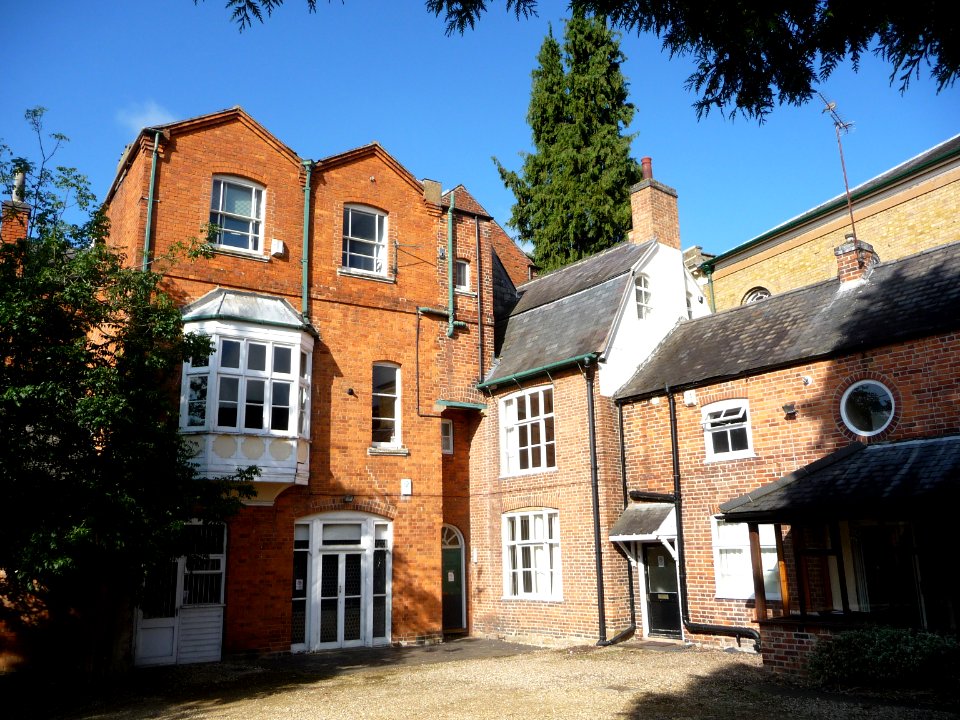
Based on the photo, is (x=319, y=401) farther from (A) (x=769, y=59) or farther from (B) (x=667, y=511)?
(A) (x=769, y=59)

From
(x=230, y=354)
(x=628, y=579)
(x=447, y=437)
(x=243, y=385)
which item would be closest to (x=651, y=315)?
(x=447, y=437)

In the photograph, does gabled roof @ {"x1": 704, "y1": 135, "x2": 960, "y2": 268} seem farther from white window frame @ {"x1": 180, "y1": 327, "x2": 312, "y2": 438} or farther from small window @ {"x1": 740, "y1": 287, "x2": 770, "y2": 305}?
white window frame @ {"x1": 180, "y1": 327, "x2": 312, "y2": 438}

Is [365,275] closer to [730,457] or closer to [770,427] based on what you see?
[730,457]

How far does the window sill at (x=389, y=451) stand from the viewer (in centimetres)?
1788

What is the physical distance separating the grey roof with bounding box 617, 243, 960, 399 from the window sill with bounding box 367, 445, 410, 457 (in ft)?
17.0

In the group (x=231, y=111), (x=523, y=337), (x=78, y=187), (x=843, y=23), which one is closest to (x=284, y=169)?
(x=231, y=111)

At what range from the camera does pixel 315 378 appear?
17.5 metres

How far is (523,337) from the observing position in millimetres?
20906

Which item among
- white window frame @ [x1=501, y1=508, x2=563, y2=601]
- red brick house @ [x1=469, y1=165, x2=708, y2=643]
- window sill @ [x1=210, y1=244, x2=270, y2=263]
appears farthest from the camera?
white window frame @ [x1=501, y1=508, x2=563, y2=601]

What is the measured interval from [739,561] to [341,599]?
8380 millimetres

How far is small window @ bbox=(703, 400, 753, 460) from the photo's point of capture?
15.6 metres

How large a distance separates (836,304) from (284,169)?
12.5 m

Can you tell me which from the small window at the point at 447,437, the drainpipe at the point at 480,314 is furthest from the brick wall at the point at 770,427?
the small window at the point at 447,437

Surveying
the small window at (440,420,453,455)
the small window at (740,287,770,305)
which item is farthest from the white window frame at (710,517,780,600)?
the small window at (740,287,770,305)
